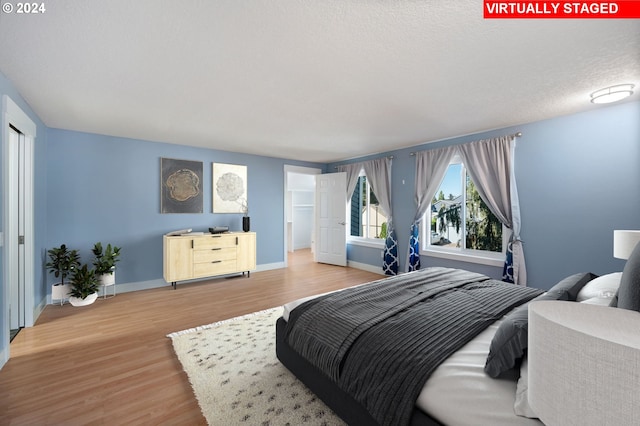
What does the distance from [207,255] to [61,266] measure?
1799 mm

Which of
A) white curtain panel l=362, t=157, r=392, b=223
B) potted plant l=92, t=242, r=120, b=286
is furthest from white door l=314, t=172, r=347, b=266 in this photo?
potted plant l=92, t=242, r=120, b=286

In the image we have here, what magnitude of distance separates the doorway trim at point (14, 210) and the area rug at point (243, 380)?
146 cm

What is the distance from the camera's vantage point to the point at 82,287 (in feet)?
11.8

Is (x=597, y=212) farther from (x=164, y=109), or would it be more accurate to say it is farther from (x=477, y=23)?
(x=164, y=109)

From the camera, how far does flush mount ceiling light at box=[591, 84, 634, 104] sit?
8.26 ft

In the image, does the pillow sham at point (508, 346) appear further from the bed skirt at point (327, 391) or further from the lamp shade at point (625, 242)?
the lamp shade at point (625, 242)

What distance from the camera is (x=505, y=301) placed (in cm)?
205

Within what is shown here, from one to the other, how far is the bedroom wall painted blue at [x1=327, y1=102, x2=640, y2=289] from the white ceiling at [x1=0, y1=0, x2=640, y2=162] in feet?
0.87

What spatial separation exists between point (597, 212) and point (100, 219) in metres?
6.43

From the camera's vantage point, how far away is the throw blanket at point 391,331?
4.37ft

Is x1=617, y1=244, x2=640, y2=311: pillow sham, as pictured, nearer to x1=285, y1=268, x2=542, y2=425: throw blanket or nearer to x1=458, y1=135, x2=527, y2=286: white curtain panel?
x1=285, y1=268, x2=542, y2=425: throw blanket

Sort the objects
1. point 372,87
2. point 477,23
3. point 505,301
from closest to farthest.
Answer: point 477,23 → point 505,301 → point 372,87

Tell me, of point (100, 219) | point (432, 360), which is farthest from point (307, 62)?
point (100, 219)

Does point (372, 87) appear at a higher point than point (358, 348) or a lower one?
higher
